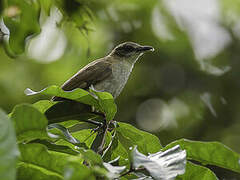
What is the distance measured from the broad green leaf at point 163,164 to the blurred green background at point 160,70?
13.2ft

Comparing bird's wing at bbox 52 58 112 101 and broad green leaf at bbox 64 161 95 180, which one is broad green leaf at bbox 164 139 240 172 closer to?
broad green leaf at bbox 64 161 95 180

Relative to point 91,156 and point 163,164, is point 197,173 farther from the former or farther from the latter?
point 91,156

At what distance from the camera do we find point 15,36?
1910 millimetres

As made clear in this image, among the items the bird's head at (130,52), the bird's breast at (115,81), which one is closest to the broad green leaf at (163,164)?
the bird's breast at (115,81)

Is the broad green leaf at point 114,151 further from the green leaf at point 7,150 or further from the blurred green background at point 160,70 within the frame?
the blurred green background at point 160,70

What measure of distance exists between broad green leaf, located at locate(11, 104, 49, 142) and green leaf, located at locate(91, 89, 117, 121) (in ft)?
1.57

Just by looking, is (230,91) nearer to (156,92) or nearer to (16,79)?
(156,92)

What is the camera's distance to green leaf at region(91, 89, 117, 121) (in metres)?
2.29

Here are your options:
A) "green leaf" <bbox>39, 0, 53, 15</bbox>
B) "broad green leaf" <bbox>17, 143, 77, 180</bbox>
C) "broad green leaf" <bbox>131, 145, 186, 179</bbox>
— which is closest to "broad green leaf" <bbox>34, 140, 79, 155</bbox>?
"broad green leaf" <bbox>17, 143, 77, 180</bbox>

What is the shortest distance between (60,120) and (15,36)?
0.76 meters

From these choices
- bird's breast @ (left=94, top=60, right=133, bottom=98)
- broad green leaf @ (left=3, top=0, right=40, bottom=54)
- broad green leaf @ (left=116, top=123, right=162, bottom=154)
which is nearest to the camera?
broad green leaf @ (left=3, top=0, right=40, bottom=54)

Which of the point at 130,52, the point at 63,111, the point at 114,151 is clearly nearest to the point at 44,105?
A: the point at 63,111

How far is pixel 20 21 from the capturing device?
6.12 ft

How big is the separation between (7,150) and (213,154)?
0.98 m
